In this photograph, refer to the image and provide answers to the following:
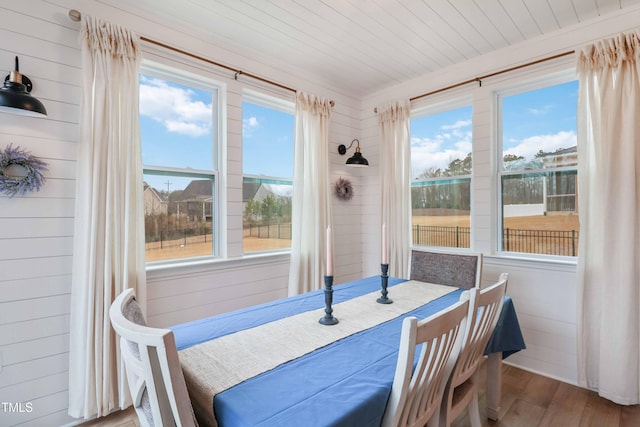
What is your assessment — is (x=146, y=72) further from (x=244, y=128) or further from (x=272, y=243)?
(x=272, y=243)

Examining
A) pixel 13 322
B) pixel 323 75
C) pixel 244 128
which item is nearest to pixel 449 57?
pixel 323 75

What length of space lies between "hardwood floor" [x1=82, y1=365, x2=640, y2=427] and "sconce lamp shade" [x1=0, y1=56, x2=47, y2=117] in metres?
1.90

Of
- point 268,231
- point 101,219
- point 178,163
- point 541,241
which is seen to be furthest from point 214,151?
A: point 541,241

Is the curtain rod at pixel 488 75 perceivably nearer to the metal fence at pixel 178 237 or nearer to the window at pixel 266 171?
the window at pixel 266 171

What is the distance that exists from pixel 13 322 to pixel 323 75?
3.10 meters

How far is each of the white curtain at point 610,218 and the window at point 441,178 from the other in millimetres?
924

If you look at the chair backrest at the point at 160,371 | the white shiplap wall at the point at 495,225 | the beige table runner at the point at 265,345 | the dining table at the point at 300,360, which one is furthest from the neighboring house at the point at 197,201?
the white shiplap wall at the point at 495,225

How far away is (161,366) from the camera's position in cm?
81

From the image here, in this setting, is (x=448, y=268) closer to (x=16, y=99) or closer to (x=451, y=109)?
(x=451, y=109)

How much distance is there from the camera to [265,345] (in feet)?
4.22

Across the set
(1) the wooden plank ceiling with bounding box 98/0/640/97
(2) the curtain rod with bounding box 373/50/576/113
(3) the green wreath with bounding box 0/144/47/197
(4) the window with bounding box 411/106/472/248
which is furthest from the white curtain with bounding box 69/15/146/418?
(4) the window with bounding box 411/106/472/248

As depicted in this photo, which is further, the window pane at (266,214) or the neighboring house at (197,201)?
the window pane at (266,214)

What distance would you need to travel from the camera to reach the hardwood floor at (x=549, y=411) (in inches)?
77.3

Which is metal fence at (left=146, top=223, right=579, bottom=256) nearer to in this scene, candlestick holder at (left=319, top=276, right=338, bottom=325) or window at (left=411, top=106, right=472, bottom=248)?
window at (left=411, top=106, right=472, bottom=248)
